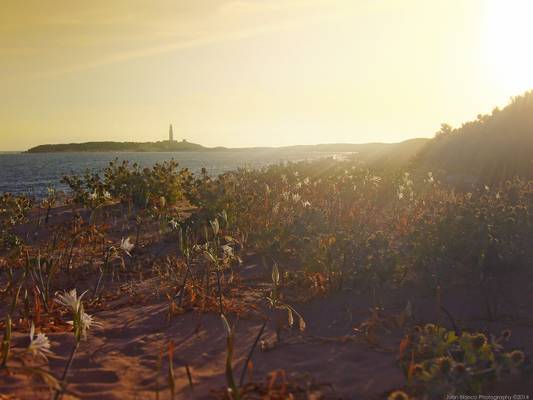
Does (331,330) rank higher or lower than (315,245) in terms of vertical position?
lower

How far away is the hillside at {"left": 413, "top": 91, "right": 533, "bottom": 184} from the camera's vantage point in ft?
50.3

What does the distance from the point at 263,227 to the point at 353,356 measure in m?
4.68

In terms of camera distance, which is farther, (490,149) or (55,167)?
(55,167)

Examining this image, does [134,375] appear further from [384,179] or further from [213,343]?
[384,179]

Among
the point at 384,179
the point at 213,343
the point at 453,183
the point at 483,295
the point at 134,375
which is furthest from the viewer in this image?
the point at 453,183

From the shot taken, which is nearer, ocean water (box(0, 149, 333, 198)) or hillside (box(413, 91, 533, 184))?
hillside (box(413, 91, 533, 184))

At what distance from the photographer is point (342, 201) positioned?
34.0 feet

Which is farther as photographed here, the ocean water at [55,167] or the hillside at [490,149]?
the ocean water at [55,167]

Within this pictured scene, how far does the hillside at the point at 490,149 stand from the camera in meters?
15.3

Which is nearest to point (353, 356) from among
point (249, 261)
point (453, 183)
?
point (249, 261)

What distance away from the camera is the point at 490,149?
1711cm

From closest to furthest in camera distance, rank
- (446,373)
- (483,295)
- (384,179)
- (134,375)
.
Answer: (446,373) < (134,375) < (483,295) < (384,179)

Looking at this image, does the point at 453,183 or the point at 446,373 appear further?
the point at 453,183

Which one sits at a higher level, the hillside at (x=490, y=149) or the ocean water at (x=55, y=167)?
the hillside at (x=490, y=149)
